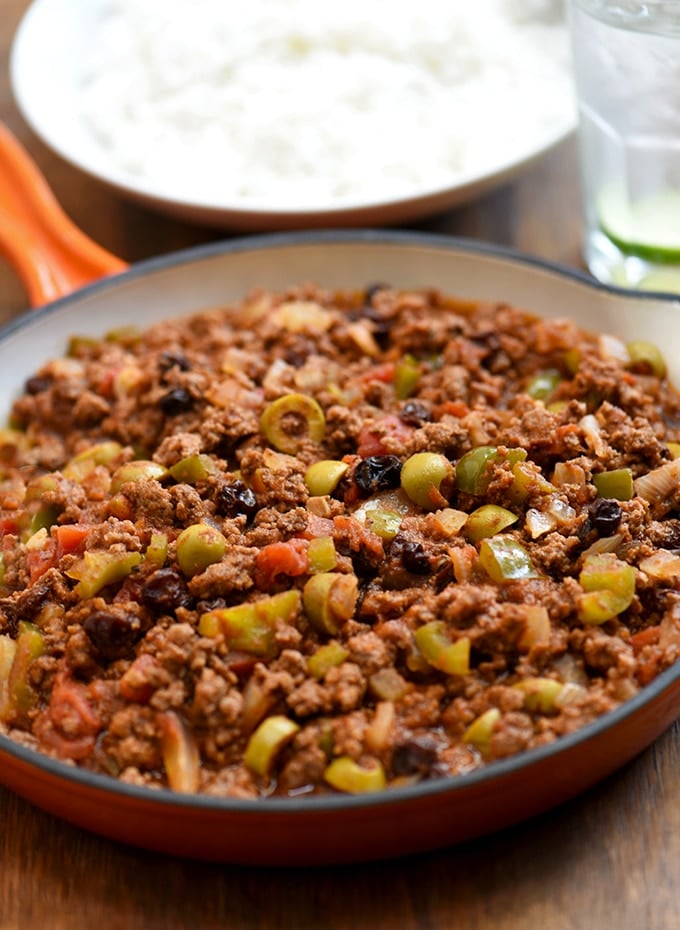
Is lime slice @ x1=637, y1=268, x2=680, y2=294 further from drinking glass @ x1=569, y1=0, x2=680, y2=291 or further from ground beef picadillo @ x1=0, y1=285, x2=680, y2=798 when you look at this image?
ground beef picadillo @ x1=0, y1=285, x2=680, y2=798

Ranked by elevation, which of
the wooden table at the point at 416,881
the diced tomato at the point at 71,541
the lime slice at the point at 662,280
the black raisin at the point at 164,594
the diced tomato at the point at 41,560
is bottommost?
the wooden table at the point at 416,881

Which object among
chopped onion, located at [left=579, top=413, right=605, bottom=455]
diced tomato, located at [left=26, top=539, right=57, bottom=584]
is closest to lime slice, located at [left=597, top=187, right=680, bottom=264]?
chopped onion, located at [left=579, top=413, right=605, bottom=455]

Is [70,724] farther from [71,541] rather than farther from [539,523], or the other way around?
[539,523]

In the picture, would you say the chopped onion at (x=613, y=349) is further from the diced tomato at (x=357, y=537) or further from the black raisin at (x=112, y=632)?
the black raisin at (x=112, y=632)

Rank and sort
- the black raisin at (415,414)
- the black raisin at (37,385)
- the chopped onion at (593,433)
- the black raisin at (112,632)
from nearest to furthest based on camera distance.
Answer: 1. the black raisin at (112,632)
2. the chopped onion at (593,433)
3. the black raisin at (415,414)
4. the black raisin at (37,385)

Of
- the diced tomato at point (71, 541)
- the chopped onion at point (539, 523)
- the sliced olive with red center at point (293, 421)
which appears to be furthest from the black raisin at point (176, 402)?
the chopped onion at point (539, 523)

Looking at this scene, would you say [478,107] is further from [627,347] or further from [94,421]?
[94,421]

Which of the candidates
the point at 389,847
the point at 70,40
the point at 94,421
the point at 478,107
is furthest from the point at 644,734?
the point at 70,40
